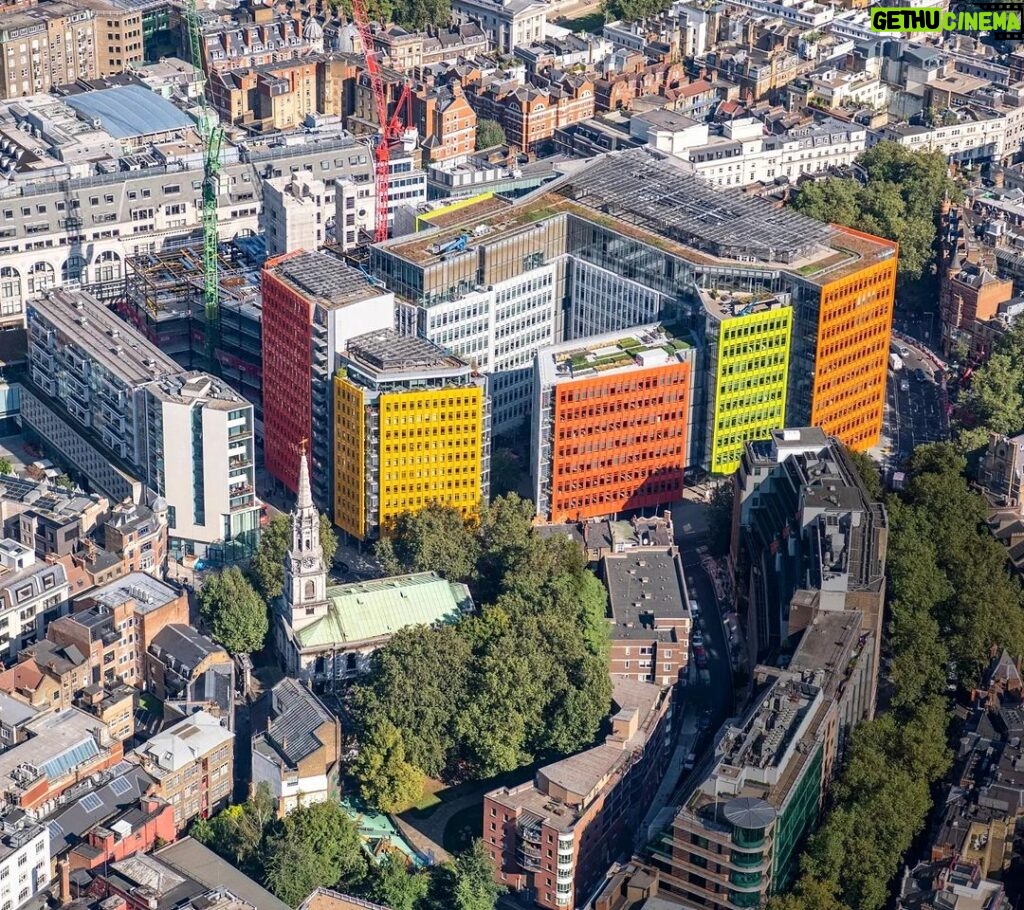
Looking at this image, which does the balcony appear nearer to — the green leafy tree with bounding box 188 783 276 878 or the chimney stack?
the green leafy tree with bounding box 188 783 276 878

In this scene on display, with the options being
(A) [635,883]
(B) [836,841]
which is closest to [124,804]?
(A) [635,883]

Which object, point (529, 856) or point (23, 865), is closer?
point (23, 865)

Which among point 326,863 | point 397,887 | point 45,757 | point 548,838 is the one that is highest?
Result: point 45,757

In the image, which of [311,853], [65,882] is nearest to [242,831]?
[311,853]

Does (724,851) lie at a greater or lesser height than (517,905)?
greater

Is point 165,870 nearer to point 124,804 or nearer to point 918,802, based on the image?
point 124,804

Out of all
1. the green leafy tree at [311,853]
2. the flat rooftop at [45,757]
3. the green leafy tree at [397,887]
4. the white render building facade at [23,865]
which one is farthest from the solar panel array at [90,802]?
the green leafy tree at [397,887]

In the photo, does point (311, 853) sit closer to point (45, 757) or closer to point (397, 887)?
point (397, 887)

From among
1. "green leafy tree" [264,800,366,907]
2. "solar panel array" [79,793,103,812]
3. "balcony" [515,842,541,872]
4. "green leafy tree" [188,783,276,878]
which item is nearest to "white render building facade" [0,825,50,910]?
"solar panel array" [79,793,103,812]
